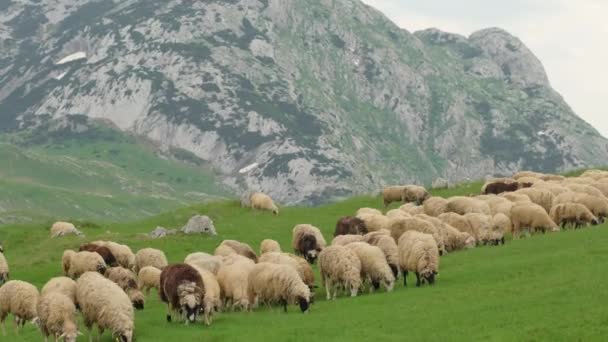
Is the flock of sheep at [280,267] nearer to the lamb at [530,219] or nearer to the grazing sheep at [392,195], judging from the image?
the lamb at [530,219]

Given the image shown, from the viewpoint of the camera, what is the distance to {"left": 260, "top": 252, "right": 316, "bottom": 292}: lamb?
114ft

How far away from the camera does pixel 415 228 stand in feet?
139

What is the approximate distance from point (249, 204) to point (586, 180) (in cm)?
3345

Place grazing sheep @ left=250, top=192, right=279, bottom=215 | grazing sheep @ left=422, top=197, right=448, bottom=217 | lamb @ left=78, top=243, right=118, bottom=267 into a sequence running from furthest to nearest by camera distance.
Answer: grazing sheep @ left=250, top=192, right=279, bottom=215 → grazing sheep @ left=422, top=197, right=448, bottom=217 → lamb @ left=78, top=243, right=118, bottom=267

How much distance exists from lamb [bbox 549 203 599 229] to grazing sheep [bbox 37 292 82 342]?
103 feet

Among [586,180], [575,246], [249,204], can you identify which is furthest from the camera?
[249,204]

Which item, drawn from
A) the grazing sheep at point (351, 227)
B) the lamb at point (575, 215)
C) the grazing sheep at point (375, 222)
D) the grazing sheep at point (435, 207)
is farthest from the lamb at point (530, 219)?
the grazing sheep at point (351, 227)

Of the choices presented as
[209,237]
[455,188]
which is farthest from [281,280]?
[455,188]

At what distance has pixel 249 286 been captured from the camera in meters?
32.9

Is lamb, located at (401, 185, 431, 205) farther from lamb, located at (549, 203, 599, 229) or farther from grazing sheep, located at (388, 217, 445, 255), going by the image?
grazing sheep, located at (388, 217, 445, 255)

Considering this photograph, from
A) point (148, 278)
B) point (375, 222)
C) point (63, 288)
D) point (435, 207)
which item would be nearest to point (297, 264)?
point (148, 278)

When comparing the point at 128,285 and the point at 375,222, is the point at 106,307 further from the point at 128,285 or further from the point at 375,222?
the point at 375,222

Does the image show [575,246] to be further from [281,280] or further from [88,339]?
[88,339]

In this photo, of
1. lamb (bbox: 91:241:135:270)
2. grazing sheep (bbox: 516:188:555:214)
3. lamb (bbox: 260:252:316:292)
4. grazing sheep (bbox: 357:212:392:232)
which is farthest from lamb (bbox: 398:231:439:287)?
grazing sheep (bbox: 516:188:555:214)
